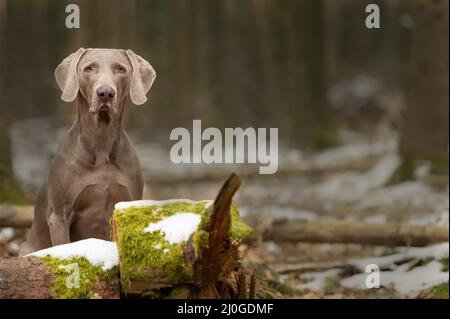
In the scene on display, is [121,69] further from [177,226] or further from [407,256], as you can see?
[407,256]

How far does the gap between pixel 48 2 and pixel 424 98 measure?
51.2 ft

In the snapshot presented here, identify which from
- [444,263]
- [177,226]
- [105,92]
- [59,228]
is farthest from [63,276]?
[444,263]

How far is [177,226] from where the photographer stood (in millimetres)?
3490

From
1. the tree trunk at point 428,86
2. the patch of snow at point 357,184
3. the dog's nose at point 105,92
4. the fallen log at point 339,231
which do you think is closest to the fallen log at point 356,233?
the fallen log at point 339,231

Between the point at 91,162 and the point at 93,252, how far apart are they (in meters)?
0.98

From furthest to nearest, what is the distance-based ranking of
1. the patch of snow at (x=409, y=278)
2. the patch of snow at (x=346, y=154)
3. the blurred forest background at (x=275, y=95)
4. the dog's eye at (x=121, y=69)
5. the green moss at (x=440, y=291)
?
1. the patch of snow at (x=346, y=154)
2. the blurred forest background at (x=275, y=95)
3. the patch of snow at (x=409, y=278)
4. the green moss at (x=440, y=291)
5. the dog's eye at (x=121, y=69)

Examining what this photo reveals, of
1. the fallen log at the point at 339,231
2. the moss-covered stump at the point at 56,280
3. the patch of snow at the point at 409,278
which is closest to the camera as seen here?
the moss-covered stump at the point at 56,280

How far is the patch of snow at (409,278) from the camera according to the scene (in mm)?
5895

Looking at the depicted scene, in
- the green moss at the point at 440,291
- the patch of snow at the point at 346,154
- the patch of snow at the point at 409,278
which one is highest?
the patch of snow at the point at 346,154

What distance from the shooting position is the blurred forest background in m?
9.54

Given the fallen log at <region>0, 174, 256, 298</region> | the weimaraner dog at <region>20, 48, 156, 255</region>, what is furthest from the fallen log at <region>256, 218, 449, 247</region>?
the fallen log at <region>0, 174, 256, 298</region>

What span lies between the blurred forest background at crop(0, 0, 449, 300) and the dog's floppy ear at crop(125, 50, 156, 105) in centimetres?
297

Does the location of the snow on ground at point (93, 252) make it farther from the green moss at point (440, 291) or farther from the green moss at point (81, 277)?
the green moss at point (440, 291)

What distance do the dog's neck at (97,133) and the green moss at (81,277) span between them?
1.02 metres
